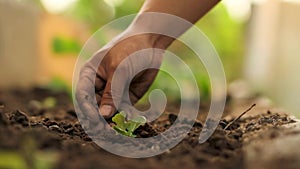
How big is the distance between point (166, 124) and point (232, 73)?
14.7 ft

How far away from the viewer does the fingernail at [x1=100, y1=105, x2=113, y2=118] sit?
1.43m

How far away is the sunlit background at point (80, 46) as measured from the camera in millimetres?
3795

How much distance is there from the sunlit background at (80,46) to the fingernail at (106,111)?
2.03 metres

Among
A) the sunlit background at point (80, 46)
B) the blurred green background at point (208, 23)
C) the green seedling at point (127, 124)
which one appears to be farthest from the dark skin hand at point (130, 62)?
the blurred green background at point (208, 23)

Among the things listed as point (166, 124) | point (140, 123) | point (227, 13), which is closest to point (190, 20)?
point (166, 124)

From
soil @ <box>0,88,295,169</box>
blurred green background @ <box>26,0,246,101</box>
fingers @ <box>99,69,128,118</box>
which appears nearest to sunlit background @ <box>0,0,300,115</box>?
blurred green background @ <box>26,0,246,101</box>

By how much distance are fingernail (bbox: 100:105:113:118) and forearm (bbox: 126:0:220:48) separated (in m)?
0.30

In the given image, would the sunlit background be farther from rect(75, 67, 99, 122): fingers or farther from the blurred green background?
rect(75, 67, 99, 122): fingers

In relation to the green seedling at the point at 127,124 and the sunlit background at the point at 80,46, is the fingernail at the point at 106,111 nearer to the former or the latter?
the green seedling at the point at 127,124

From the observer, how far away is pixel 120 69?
4.99ft

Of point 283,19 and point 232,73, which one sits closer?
point 283,19

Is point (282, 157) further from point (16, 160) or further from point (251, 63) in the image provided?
point (251, 63)

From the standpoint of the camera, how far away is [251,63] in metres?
5.15

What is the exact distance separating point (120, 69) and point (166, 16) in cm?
24
